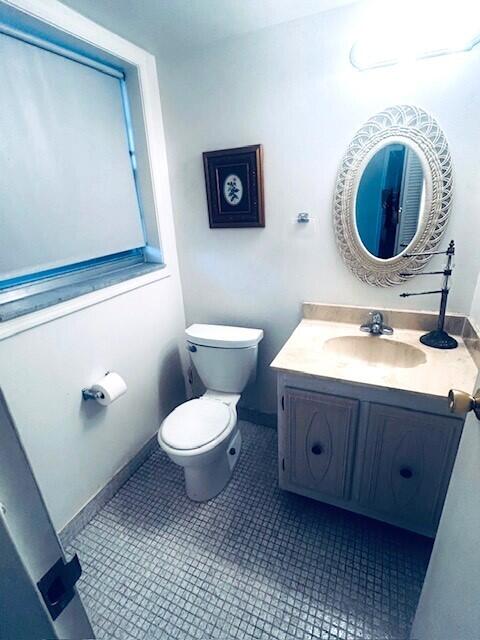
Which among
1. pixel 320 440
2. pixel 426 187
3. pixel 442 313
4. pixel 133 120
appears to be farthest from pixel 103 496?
pixel 426 187

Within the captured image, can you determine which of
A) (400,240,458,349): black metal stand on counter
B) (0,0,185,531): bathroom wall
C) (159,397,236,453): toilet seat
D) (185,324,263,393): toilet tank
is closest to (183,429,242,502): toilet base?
(159,397,236,453): toilet seat

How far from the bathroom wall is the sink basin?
104cm

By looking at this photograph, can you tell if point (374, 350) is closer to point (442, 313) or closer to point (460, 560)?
point (442, 313)

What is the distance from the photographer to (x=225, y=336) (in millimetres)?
1798

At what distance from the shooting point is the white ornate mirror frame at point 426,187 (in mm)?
1308

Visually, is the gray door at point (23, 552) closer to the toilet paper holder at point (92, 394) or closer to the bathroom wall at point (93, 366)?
the bathroom wall at point (93, 366)

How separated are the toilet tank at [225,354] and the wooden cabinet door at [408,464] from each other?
0.74 m

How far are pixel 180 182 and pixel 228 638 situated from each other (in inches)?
83.0

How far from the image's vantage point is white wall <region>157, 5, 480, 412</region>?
1289mm

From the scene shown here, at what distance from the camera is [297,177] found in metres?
1.58

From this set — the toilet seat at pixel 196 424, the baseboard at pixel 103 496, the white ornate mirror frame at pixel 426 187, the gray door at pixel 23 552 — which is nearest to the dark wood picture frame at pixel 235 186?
the white ornate mirror frame at pixel 426 187

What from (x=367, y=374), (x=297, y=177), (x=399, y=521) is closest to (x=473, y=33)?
(x=297, y=177)

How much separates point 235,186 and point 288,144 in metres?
0.34

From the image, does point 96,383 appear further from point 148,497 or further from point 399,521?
point 399,521
